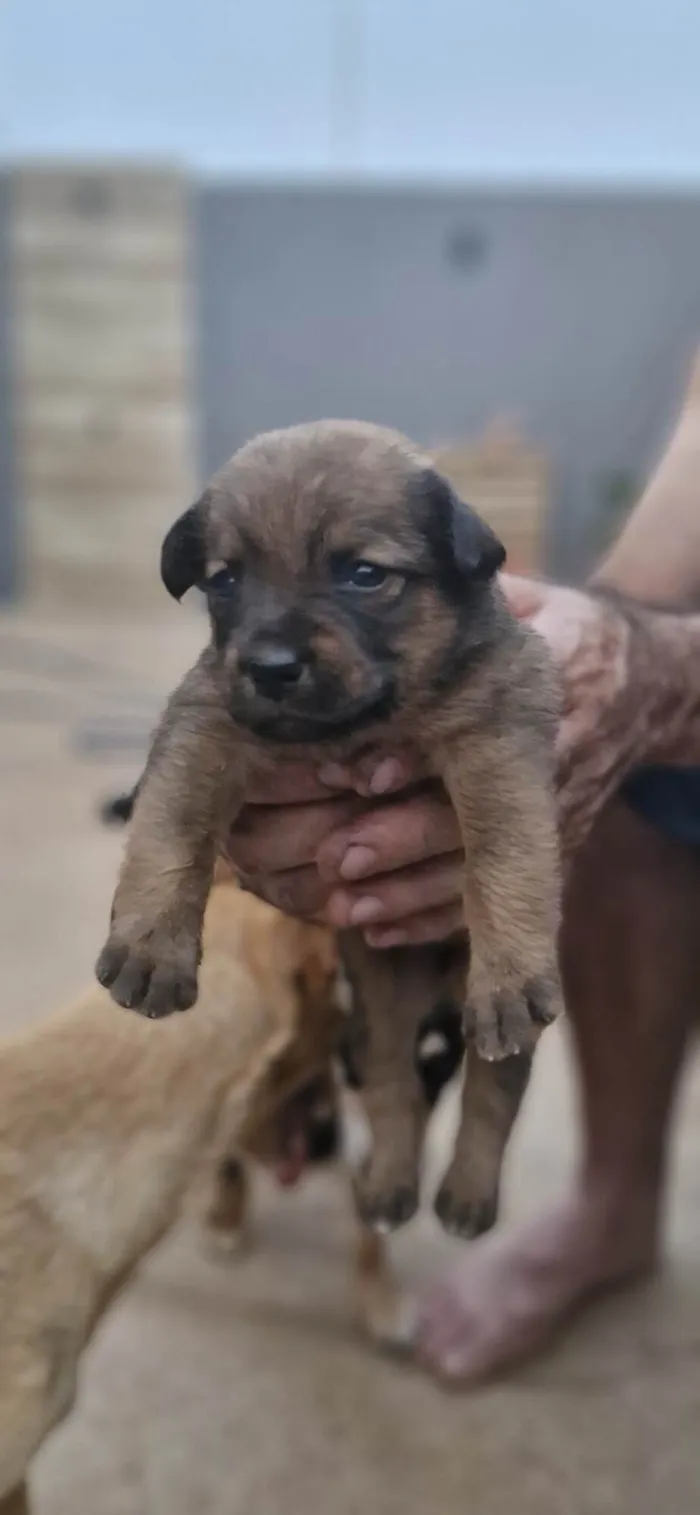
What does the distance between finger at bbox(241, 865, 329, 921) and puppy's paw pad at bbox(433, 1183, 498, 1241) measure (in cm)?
18

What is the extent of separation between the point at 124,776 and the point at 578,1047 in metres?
1.35

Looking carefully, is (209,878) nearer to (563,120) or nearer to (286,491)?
(286,491)

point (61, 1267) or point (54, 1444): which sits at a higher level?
point (61, 1267)

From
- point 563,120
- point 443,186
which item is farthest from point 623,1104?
point 443,186

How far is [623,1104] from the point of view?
122 centimetres

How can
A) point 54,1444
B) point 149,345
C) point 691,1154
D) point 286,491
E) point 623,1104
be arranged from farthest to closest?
point 149,345, point 691,1154, point 623,1104, point 54,1444, point 286,491

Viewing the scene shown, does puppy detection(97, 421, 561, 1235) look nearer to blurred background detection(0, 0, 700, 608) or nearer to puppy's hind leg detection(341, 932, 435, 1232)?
puppy's hind leg detection(341, 932, 435, 1232)

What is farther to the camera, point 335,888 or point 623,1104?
point 623,1104

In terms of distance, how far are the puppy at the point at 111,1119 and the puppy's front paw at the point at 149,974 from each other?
0.16 meters

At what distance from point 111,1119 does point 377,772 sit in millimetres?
270

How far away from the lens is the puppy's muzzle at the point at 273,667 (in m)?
0.58

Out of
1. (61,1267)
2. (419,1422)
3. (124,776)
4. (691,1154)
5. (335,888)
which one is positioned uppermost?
(335,888)

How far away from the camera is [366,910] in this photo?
30.4 inches

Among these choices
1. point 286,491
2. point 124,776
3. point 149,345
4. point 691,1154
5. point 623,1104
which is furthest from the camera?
point 149,345
